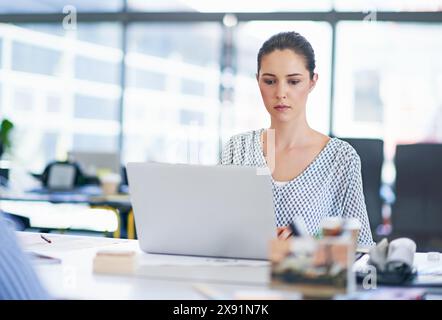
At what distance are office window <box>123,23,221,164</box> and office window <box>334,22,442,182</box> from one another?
4.00 feet

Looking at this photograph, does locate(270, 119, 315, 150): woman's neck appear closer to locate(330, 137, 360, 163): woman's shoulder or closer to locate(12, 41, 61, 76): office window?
locate(330, 137, 360, 163): woman's shoulder

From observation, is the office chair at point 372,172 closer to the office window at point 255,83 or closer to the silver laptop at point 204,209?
the silver laptop at point 204,209

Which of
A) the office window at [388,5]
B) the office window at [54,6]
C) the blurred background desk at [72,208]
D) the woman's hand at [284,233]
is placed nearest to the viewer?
the woman's hand at [284,233]

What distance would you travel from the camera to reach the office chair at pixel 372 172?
381cm

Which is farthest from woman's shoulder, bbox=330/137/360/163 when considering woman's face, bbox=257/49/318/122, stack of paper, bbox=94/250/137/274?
stack of paper, bbox=94/250/137/274

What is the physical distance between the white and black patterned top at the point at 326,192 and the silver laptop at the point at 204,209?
0.54 meters

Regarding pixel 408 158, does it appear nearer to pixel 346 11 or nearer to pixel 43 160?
pixel 346 11

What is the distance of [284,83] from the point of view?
2.35m

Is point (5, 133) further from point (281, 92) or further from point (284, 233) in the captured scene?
point (284, 233)

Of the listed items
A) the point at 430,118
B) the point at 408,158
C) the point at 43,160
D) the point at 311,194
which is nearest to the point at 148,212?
the point at 311,194

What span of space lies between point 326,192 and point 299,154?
0.16 meters

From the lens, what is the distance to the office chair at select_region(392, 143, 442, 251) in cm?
450

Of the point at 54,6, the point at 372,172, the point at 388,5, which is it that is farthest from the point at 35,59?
the point at 372,172

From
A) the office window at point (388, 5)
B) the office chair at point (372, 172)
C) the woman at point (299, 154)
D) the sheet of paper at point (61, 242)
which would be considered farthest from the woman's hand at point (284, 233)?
the office window at point (388, 5)
